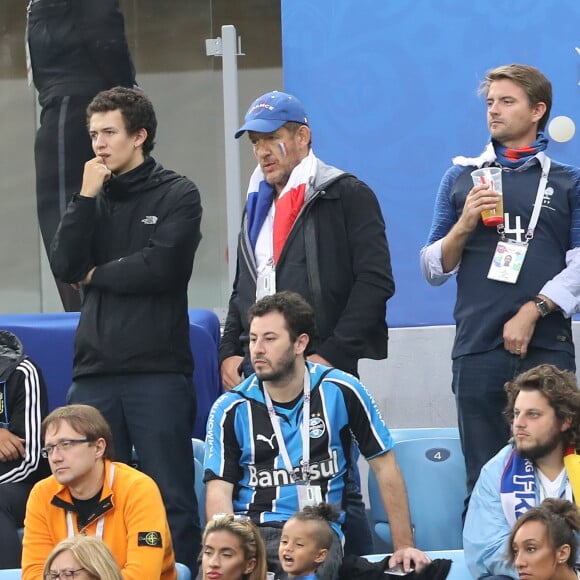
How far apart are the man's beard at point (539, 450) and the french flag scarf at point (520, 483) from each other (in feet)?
0.08

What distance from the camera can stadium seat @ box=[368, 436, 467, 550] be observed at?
4.85 m

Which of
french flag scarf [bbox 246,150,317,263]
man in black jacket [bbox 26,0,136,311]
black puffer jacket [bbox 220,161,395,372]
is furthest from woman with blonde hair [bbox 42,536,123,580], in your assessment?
man in black jacket [bbox 26,0,136,311]

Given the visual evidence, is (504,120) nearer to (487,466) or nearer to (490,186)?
(490,186)

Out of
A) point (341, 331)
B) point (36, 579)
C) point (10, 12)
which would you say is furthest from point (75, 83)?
point (36, 579)

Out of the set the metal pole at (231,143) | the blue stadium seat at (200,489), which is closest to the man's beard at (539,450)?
the blue stadium seat at (200,489)

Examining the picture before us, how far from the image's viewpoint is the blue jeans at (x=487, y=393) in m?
4.56

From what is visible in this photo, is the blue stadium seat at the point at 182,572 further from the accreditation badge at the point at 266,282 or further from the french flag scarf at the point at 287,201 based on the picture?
the french flag scarf at the point at 287,201

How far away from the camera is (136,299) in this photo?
15.3 feet

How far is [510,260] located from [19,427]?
6.08 feet

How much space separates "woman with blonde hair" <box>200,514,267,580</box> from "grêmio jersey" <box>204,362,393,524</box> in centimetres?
33

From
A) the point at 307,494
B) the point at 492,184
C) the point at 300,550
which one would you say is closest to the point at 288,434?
the point at 307,494

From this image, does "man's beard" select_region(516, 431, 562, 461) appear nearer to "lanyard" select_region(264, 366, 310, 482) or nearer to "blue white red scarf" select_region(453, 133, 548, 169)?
"lanyard" select_region(264, 366, 310, 482)

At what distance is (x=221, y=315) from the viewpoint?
6.64 meters

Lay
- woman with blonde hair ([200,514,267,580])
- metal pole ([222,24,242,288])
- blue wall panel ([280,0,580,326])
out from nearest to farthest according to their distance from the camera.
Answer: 1. woman with blonde hair ([200,514,267,580])
2. blue wall panel ([280,0,580,326])
3. metal pole ([222,24,242,288])
